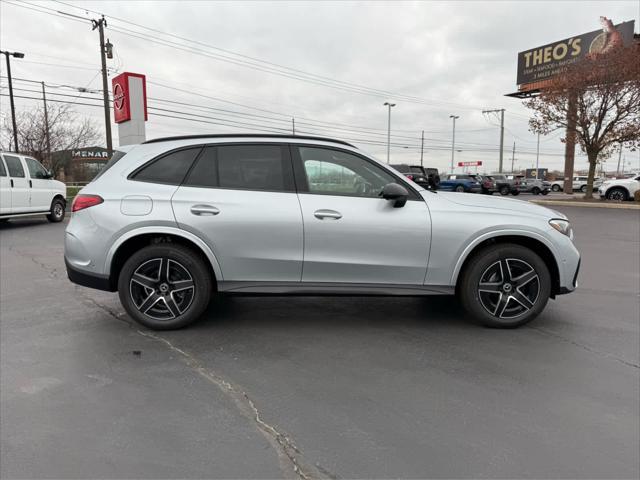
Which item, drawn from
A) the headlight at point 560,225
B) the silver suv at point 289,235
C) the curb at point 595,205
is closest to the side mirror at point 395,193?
the silver suv at point 289,235

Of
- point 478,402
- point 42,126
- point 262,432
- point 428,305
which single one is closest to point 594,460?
point 478,402

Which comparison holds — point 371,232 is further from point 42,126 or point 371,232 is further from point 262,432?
point 42,126

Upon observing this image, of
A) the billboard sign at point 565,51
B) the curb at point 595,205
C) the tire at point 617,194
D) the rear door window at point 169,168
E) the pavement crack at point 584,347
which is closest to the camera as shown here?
the pavement crack at point 584,347

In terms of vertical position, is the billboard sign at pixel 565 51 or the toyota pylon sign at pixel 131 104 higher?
the billboard sign at pixel 565 51

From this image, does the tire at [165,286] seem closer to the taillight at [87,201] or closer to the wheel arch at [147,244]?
the wheel arch at [147,244]

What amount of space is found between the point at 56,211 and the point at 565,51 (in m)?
35.5

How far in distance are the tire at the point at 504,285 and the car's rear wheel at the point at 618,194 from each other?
75.5 feet

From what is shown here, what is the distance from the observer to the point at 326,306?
491cm

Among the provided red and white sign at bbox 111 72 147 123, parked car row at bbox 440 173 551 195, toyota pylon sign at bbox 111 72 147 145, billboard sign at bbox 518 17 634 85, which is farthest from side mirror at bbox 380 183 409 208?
parked car row at bbox 440 173 551 195

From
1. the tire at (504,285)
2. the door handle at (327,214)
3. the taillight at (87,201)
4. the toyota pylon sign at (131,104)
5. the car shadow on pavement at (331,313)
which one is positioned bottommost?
the car shadow on pavement at (331,313)

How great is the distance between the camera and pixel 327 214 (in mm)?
3904

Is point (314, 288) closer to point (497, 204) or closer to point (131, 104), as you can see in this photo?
point (497, 204)

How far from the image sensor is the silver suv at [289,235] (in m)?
3.92

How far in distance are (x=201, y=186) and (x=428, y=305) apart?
2712 mm
